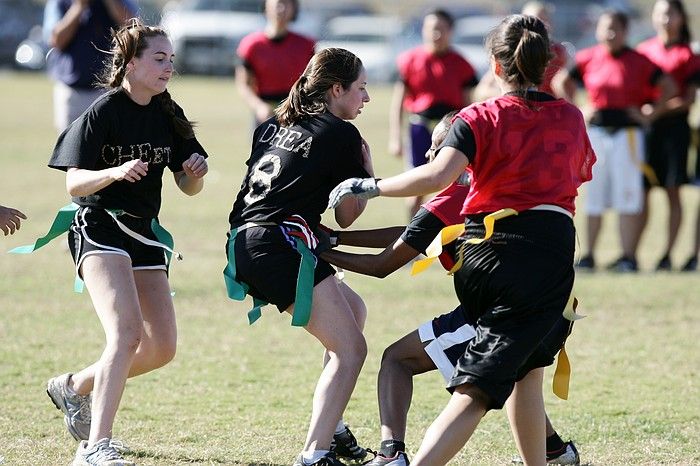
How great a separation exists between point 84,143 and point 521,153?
173cm

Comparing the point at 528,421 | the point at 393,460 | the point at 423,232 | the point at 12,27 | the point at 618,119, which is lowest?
the point at 393,460

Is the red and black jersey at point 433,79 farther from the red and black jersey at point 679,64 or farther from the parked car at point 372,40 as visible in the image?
the parked car at point 372,40

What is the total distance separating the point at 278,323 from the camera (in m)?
7.62

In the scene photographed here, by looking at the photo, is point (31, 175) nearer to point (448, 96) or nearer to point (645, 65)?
point (448, 96)

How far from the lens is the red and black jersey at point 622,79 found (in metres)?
9.91

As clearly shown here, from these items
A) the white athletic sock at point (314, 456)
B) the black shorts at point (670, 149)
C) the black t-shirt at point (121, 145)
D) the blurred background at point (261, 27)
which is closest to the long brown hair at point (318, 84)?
the black t-shirt at point (121, 145)

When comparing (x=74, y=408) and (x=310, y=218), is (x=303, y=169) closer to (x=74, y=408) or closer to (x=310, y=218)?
(x=310, y=218)

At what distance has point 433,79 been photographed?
401 inches

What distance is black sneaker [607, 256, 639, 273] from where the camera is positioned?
9.79m

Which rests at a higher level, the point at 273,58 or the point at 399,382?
the point at 273,58

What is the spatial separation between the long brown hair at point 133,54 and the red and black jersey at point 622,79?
5.78m

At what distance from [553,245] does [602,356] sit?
119 inches

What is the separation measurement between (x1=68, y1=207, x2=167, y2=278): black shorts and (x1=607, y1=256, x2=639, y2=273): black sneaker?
5.84 m

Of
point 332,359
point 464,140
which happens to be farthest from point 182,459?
point 464,140
